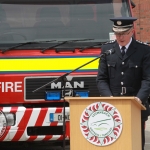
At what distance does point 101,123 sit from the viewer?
584 cm

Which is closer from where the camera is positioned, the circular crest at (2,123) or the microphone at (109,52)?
the microphone at (109,52)

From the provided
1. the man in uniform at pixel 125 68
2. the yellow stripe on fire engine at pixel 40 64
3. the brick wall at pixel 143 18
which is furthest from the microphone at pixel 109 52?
the brick wall at pixel 143 18

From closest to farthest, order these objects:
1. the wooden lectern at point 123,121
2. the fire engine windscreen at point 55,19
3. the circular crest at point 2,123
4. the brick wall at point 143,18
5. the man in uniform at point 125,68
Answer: the wooden lectern at point 123,121, the man in uniform at point 125,68, the circular crest at point 2,123, the fire engine windscreen at point 55,19, the brick wall at point 143,18

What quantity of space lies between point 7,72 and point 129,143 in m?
2.51

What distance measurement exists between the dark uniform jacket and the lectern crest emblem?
0.72 meters

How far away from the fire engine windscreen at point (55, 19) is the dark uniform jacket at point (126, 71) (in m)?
1.63

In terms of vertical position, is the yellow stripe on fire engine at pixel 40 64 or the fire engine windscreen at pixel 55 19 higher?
the fire engine windscreen at pixel 55 19

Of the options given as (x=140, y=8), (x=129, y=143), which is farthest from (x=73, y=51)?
(x=140, y=8)

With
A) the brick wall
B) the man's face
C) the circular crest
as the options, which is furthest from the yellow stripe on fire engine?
the brick wall

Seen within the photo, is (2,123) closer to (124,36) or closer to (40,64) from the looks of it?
(40,64)

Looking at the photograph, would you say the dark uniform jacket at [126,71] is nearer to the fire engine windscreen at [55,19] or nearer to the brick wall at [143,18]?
the fire engine windscreen at [55,19]

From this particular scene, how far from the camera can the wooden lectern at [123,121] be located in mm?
5723

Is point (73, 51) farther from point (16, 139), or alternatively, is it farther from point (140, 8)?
point (140, 8)

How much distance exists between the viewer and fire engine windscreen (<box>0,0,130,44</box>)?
324 inches
